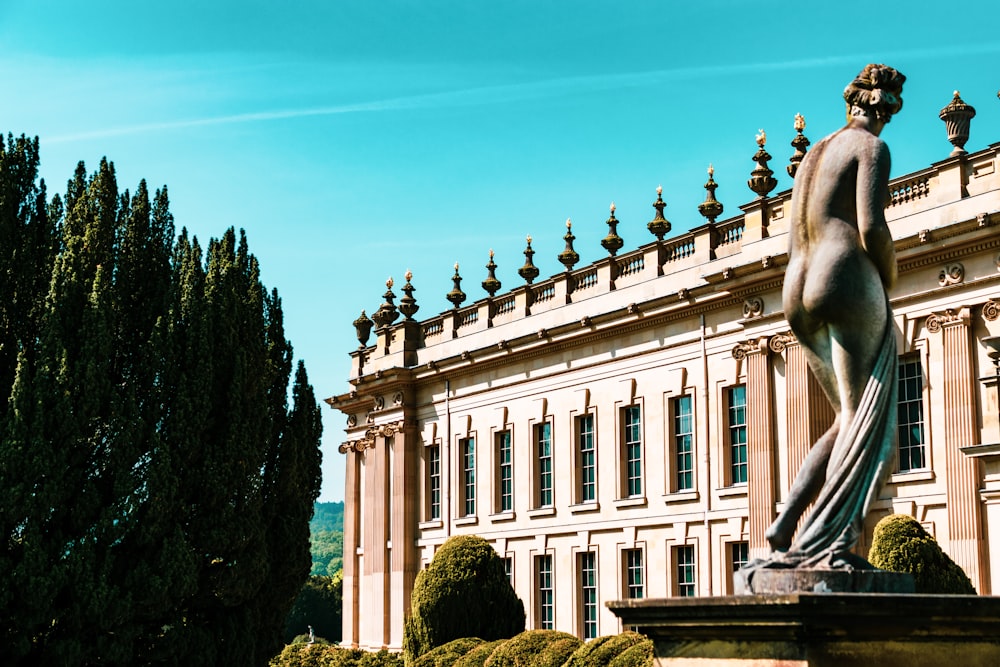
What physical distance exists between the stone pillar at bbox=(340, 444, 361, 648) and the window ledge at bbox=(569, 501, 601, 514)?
12.7 metres

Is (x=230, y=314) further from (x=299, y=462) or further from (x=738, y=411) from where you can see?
(x=738, y=411)

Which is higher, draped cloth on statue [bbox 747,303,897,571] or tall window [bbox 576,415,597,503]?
tall window [bbox 576,415,597,503]

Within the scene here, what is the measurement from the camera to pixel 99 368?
24375mm

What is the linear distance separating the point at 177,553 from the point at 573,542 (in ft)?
53.2

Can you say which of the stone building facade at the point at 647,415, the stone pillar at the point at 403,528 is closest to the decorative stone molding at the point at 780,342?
the stone building facade at the point at 647,415

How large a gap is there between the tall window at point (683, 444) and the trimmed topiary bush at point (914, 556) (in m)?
12.0

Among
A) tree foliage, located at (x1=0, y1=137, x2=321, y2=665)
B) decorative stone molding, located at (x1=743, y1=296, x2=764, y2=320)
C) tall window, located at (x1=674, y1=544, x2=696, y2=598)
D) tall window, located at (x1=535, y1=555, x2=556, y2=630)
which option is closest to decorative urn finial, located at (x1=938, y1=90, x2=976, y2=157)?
decorative stone molding, located at (x1=743, y1=296, x2=764, y2=320)


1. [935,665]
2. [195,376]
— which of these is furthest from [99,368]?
[935,665]

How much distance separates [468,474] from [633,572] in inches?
333

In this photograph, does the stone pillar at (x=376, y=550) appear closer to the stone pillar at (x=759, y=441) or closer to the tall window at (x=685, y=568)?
the tall window at (x=685, y=568)

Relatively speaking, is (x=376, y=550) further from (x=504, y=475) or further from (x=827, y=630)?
(x=827, y=630)

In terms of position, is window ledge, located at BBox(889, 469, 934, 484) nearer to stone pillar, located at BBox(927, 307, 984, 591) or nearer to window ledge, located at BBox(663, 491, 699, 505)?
stone pillar, located at BBox(927, 307, 984, 591)

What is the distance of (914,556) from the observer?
2192 centimetres

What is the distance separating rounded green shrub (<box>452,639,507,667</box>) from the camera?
82.8ft
